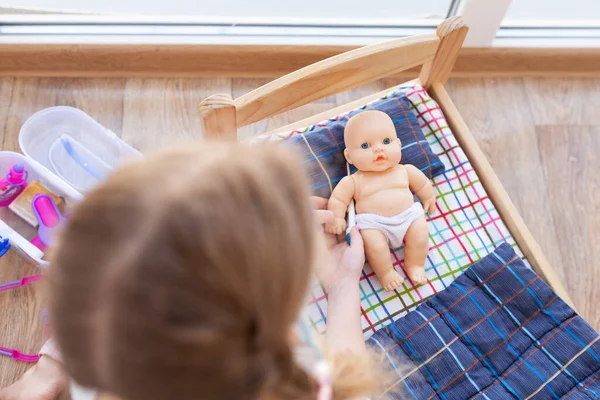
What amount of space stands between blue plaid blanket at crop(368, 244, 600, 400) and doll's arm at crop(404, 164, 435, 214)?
145 millimetres

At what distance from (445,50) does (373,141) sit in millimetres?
218

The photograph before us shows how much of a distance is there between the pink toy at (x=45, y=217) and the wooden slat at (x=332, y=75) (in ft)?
1.67

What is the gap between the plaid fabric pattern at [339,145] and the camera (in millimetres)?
1070

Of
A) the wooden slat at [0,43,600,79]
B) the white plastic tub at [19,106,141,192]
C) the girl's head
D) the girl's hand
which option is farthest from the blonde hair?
the wooden slat at [0,43,600,79]

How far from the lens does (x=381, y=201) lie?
1.03m

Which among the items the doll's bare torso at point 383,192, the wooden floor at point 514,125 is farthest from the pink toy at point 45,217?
the doll's bare torso at point 383,192

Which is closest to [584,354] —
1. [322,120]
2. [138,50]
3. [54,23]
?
[322,120]

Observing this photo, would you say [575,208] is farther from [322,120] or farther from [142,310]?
[142,310]

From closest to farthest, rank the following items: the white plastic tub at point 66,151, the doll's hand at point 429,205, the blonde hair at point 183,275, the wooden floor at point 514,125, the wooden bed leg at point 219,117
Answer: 1. the blonde hair at point 183,275
2. the wooden bed leg at point 219,117
3. the doll's hand at point 429,205
4. the white plastic tub at point 66,151
5. the wooden floor at point 514,125

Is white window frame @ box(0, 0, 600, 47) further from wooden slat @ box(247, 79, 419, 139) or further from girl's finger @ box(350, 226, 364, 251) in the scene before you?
girl's finger @ box(350, 226, 364, 251)

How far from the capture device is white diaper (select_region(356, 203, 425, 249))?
102cm

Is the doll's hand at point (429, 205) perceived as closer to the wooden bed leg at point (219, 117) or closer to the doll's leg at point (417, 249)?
the doll's leg at point (417, 249)

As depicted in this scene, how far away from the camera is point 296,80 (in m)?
0.92

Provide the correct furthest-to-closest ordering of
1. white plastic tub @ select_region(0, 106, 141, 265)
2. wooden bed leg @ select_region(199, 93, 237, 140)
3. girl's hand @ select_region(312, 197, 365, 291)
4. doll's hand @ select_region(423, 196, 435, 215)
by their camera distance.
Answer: white plastic tub @ select_region(0, 106, 141, 265) < doll's hand @ select_region(423, 196, 435, 215) < girl's hand @ select_region(312, 197, 365, 291) < wooden bed leg @ select_region(199, 93, 237, 140)
